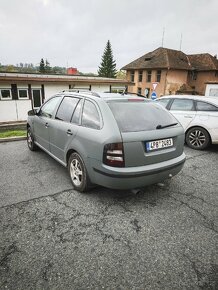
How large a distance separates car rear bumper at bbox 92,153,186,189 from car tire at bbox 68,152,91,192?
24cm

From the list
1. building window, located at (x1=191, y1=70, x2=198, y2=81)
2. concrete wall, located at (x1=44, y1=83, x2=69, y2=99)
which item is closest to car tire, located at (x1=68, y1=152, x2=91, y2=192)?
concrete wall, located at (x1=44, y1=83, x2=69, y2=99)

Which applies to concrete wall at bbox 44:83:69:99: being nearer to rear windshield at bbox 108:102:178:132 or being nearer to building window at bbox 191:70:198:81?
rear windshield at bbox 108:102:178:132

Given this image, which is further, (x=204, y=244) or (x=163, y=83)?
(x=163, y=83)

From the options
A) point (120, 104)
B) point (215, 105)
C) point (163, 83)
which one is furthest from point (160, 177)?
point (163, 83)

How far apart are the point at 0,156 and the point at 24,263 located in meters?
3.80

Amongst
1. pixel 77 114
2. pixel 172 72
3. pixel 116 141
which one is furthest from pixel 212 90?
pixel 116 141

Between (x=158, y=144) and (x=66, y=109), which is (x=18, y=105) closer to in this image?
(x=66, y=109)

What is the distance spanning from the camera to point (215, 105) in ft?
19.2

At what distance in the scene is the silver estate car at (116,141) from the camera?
2.88 metres

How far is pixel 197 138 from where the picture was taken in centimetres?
626

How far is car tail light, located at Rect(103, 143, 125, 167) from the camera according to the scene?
9.27 feet

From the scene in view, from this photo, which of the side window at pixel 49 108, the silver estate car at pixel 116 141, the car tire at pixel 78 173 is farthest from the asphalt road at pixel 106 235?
the side window at pixel 49 108

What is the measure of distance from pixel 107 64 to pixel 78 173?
192ft

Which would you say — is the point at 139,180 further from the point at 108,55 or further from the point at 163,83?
the point at 108,55
